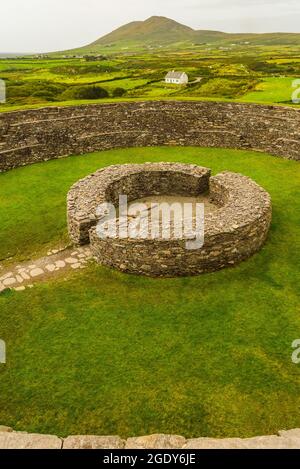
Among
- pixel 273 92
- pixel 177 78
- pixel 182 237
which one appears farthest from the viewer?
pixel 177 78

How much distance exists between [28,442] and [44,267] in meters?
7.14

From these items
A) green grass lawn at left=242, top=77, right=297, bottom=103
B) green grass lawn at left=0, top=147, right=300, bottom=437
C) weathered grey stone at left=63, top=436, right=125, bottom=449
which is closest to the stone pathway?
green grass lawn at left=0, top=147, right=300, bottom=437

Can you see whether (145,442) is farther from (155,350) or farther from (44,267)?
(44,267)

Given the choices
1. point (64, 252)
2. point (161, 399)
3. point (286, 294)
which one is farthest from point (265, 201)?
point (161, 399)

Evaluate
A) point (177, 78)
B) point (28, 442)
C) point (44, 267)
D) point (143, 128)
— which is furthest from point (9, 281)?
point (177, 78)

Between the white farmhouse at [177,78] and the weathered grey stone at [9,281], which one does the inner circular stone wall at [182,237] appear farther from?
the white farmhouse at [177,78]

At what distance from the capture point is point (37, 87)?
3381 centimetres

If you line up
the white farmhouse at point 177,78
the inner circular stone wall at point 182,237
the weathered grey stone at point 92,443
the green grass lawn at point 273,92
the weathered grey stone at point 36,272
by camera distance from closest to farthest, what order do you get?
the weathered grey stone at point 92,443 → the inner circular stone wall at point 182,237 → the weathered grey stone at point 36,272 → the green grass lawn at point 273,92 → the white farmhouse at point 177,78

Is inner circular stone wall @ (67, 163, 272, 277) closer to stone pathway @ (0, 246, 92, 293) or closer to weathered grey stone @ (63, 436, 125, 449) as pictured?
stone pathway @ (0, 246, 92, 293)

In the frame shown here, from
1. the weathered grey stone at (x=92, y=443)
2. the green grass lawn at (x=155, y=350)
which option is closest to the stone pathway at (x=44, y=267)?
the green grass lawn at (x=155, y=350)

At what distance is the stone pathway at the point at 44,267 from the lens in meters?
11.8

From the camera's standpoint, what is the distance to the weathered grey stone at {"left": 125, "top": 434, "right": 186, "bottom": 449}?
5930mm

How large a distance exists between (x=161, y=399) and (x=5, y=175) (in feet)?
56.3

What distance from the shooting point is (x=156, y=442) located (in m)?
6.02
